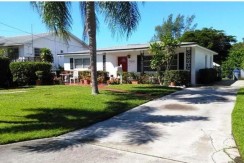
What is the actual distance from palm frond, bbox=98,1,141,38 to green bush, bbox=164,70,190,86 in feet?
19.8

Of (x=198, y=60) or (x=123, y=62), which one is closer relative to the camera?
(x=198, y=60)

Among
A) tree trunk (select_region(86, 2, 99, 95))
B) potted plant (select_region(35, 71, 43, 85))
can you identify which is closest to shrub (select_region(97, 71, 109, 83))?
potted plant (select_region(35, 71, 43, 85))

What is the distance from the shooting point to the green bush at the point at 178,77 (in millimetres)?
19578

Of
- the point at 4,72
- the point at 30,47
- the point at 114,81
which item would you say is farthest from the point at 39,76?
the point at 30,47

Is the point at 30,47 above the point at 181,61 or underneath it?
above

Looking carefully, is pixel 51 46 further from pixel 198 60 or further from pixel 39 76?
pixel 198 60

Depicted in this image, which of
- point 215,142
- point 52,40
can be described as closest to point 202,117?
point 215,142

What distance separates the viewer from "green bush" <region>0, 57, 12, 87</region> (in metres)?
20.3

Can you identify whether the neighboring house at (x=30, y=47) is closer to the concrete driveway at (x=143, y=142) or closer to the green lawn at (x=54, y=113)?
the green lawn at (x=54, y=113)

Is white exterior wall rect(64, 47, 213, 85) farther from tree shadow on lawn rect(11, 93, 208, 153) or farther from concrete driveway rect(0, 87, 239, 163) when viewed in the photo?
concrete driveway rect(0, 87, 239, 163)

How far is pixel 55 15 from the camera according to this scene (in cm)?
1255

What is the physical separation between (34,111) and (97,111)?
1958 millimetres

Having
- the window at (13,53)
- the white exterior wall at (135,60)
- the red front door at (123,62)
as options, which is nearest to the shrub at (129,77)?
the white exterior wall at (135,60)

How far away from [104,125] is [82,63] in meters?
19.2
